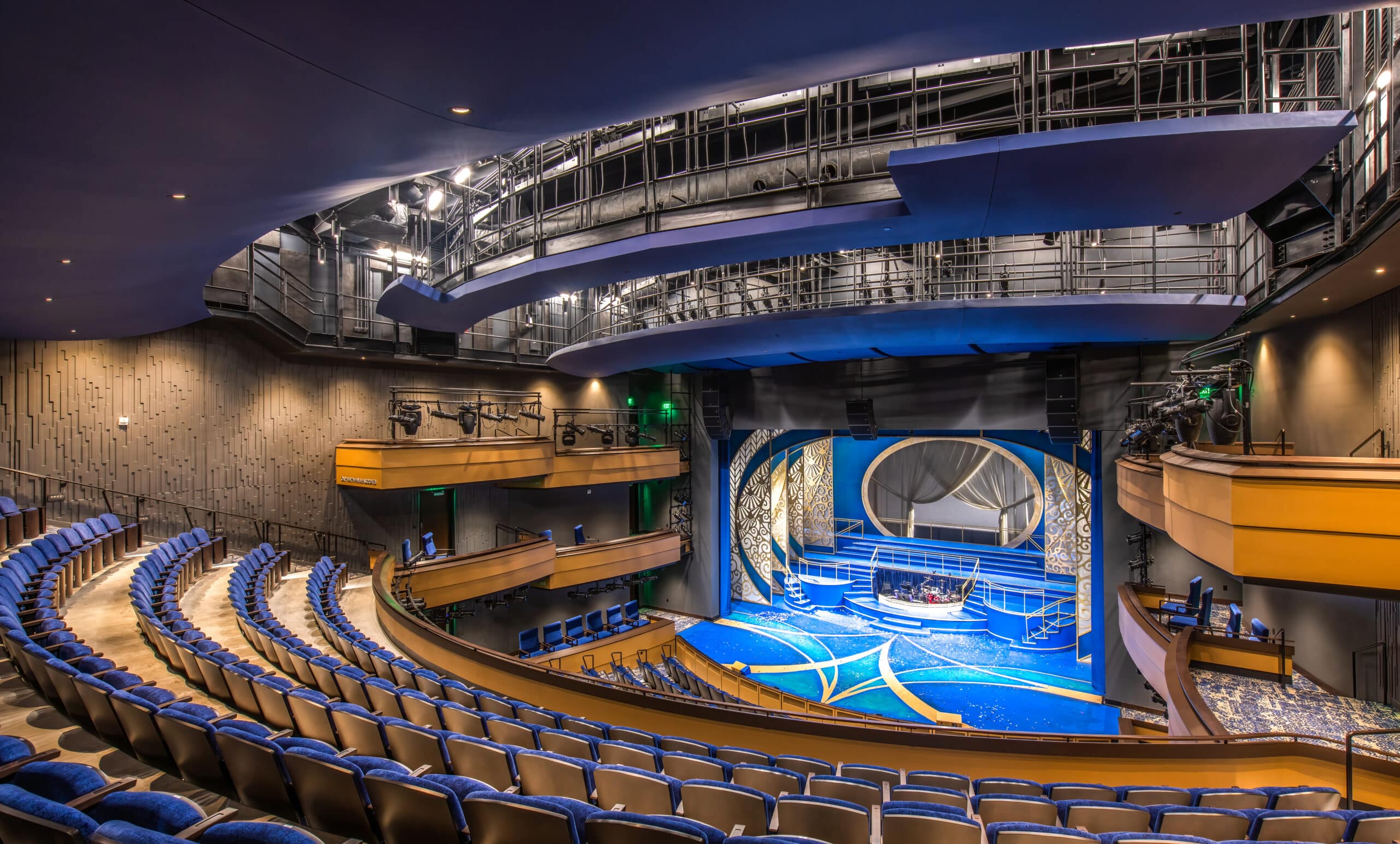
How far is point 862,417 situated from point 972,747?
337 inches

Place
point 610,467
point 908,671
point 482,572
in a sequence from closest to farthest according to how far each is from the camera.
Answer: point 482,572 < point 908,671 < point 610,467

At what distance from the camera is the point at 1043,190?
4.78 meters

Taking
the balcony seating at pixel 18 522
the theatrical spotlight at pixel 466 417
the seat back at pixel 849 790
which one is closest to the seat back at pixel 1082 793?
the seat back at pixel 849 790

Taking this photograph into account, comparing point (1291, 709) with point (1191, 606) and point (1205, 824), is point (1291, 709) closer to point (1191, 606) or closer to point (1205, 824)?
point (1191, 606)

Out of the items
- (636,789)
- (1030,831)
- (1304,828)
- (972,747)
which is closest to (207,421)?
(636,789)

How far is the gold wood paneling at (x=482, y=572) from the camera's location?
10531mm

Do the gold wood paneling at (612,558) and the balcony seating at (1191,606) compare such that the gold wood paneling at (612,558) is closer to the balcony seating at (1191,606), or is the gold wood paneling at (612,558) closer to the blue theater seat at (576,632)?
the blue theater seat at (576,632)

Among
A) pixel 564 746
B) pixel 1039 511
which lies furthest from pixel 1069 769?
pixel 1039 511

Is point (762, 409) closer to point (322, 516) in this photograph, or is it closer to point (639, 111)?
point (322, 516)

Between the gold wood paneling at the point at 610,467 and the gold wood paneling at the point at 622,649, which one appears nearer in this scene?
the gold wood paneling at the point at 622,649

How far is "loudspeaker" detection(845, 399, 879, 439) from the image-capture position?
13289mm

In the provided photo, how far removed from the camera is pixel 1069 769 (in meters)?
5.27

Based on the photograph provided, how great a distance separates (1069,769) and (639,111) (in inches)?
236

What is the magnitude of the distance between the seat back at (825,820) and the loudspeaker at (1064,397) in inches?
398
